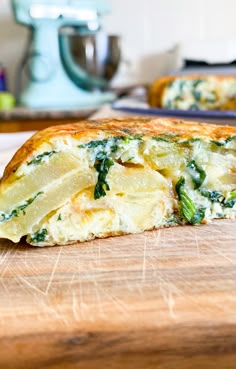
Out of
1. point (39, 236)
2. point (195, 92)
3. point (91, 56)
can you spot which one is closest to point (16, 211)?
point (39, 236)

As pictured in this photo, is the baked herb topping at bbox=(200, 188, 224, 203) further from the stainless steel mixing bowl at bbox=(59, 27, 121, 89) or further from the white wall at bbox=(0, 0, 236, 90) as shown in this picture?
the white wall at bbox=(0, 0, 236, 90)

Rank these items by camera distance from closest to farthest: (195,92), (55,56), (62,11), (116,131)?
(116,131) < (195,92) < (62,11) < (55,56)

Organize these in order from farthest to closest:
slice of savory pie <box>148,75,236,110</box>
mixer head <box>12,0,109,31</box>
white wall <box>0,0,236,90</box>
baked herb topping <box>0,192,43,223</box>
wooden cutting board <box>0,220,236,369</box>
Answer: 1. white wall <box>0,0,236,90</box>
2. mixer head <box>12,0,109,31</box>
3. slice of savory pie <box>148,75,236,110</box>
4. baked herb topping <box>0,192,43,223</box>
5. wooden cutting board <box>0,220,236,369</box>

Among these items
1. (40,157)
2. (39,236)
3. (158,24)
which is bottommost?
(39,236)

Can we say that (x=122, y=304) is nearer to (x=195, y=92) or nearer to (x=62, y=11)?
(x=195, y=92)

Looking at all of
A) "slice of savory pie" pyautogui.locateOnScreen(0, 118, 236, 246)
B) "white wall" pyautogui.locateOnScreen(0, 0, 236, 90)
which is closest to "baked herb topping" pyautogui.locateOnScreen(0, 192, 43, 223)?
"slice of savory pie" pyautogui.locateOnScreen(0, 118, 236, 246)

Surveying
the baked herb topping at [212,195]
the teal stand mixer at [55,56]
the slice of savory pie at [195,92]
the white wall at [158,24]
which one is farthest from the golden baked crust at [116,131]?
the white wall at [158,24]
